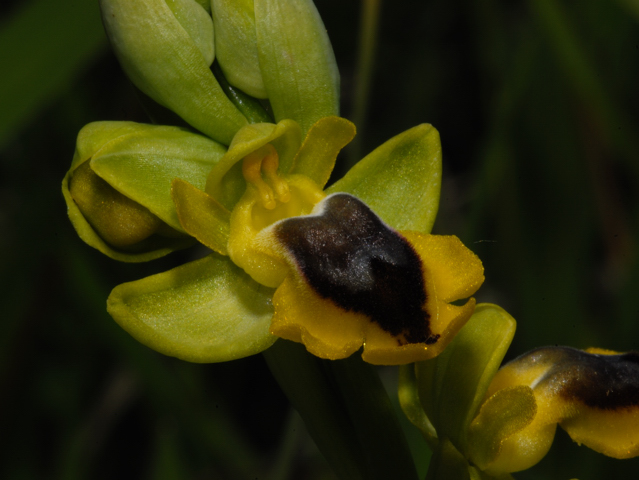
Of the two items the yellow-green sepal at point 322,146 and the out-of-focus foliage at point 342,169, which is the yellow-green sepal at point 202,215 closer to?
the yellow-green sepal at point 322,146

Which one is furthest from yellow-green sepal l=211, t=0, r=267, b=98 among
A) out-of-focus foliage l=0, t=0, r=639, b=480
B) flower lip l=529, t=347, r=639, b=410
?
flower lip l=529, t=347, r=639, b=410

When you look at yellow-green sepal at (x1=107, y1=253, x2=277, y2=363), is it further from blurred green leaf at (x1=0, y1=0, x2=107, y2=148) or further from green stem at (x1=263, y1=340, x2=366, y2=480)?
blurred green leaf at (x1=0, y1=0, x2=107, y2=148)

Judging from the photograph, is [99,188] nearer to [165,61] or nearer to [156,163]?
[156,163]

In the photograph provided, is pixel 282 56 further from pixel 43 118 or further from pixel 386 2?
pixel 386 2

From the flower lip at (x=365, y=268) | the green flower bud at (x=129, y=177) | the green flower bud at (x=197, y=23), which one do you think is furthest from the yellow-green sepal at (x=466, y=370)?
the green flower bud at (x=197, y=23)

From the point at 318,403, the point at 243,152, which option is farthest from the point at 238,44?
the point at 318,403

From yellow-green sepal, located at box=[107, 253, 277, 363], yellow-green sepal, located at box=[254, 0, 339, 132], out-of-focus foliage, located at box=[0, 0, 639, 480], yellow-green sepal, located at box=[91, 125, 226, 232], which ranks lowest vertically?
out-of-focus foliage, located at box=[0, 0, 639, 480]
